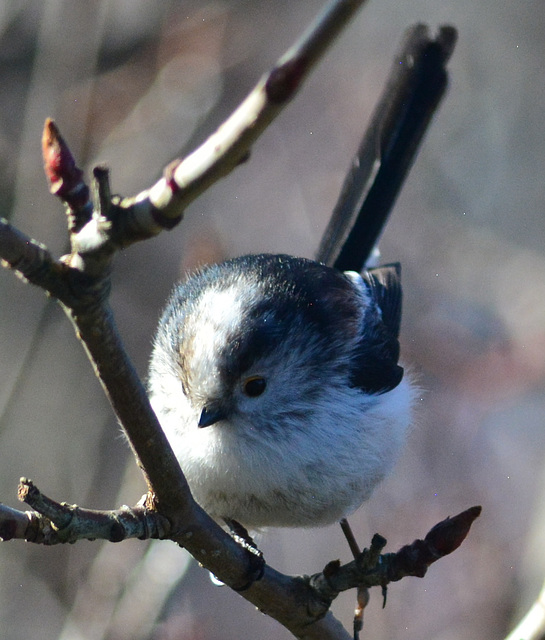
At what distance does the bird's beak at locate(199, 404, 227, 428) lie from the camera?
6.21 ft

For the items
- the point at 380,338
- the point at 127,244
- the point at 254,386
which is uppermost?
the point at 380,338

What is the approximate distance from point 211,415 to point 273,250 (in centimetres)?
235

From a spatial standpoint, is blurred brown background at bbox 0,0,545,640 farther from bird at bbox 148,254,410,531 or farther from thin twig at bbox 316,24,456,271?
bird at bbox 148,254,410,531

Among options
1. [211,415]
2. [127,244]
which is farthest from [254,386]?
[127,244]

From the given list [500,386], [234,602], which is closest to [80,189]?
[500,386]

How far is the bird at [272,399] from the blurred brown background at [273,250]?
0.66 meters

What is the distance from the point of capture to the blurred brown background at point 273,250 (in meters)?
3.16

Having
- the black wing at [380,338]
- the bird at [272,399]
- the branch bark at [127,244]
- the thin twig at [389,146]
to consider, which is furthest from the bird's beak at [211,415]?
the thin twig at [389,146]

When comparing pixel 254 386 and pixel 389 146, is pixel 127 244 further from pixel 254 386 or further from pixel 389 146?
pixel 389 146

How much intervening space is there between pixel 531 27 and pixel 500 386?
2.33 meters

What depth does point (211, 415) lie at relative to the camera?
192cm

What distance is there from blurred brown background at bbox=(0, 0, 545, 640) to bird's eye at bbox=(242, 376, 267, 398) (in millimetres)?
888

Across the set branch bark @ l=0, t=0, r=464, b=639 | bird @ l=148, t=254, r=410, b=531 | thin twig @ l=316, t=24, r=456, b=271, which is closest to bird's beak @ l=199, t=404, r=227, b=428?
bird @ l=148, t=254, r=410, b=531

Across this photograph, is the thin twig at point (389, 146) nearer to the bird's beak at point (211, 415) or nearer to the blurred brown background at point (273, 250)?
the blurred brown background at point (273, 250)
